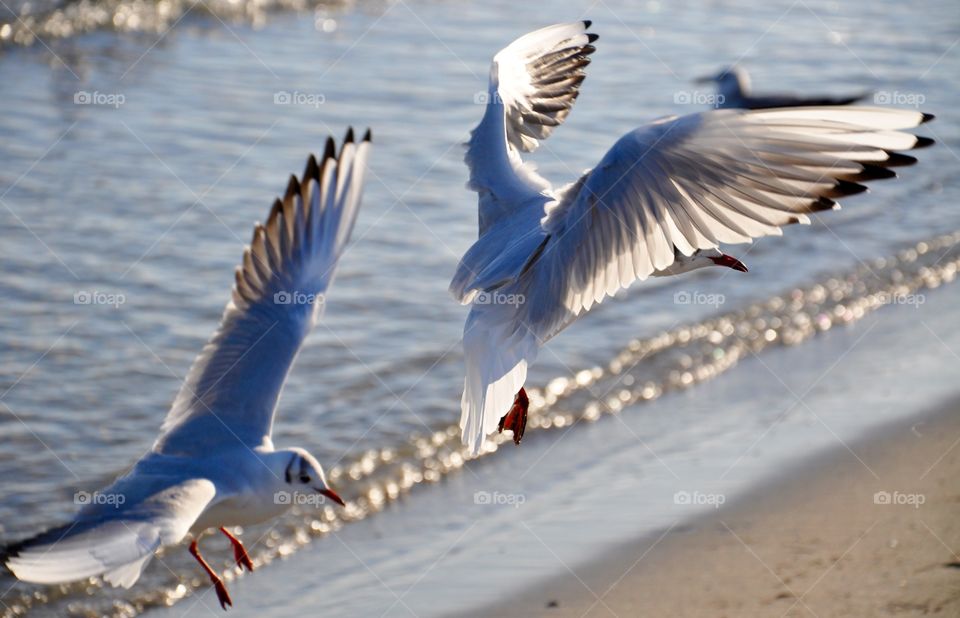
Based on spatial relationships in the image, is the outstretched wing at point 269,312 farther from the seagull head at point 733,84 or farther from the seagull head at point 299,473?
the seagull head at point 733,84

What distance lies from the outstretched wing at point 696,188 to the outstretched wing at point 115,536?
1563 mm

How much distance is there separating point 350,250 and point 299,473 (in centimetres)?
461

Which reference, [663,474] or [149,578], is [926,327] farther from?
[149,578]

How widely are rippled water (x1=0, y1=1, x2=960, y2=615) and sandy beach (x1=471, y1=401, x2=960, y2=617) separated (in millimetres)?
1050

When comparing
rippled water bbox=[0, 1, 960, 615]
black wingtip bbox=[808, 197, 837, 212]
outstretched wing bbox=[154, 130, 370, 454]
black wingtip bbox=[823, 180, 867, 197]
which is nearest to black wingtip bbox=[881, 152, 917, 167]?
black wingtip bbox=[823, 180, 867, 197]

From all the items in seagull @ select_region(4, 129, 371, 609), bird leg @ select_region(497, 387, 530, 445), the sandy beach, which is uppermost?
seagull @ select_region(4, 129, 371, 609)

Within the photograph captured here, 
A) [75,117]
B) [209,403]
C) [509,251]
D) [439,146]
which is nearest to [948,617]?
[509,251]

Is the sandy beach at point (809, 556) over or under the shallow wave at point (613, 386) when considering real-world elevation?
under

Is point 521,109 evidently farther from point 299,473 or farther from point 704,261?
point 299,473

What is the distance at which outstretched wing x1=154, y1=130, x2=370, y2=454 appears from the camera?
218 inches

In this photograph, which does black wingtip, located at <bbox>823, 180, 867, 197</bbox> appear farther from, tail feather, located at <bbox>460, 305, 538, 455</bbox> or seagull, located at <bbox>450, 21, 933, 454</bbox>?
tail feather, located at <bbox>460, 305, 538, 455</bbox>

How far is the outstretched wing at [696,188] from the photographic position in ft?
15.3

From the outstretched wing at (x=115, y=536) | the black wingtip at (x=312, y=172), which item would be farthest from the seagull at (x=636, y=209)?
the outstretched wing at (x=115, y=536)

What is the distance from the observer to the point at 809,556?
21.2ft
